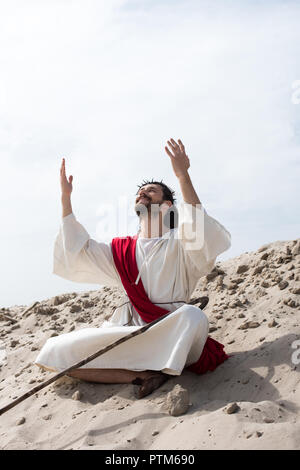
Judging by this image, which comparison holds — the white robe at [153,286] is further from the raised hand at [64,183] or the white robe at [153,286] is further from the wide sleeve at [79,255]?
the raised hand at [64,183]

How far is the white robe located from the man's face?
35cm

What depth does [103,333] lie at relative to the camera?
4.20 meters

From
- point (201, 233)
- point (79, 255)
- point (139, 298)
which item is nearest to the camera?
point (201, 233)

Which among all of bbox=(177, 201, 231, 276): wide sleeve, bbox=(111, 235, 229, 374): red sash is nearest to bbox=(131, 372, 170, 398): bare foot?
bbox=(111, 235, 229, 374): red sash

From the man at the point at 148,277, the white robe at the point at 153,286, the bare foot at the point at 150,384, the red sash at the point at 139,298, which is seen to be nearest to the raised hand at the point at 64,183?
the man at the point at 148,277

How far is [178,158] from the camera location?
13.8 feet

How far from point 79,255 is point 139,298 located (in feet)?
2.33

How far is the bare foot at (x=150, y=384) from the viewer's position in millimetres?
3895

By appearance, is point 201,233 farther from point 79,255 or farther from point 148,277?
point 79,255

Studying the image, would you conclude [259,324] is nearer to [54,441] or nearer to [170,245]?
Result: [170,245]

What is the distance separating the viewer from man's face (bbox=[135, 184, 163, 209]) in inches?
188

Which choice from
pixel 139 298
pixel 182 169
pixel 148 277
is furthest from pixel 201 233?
pixel 139 298
